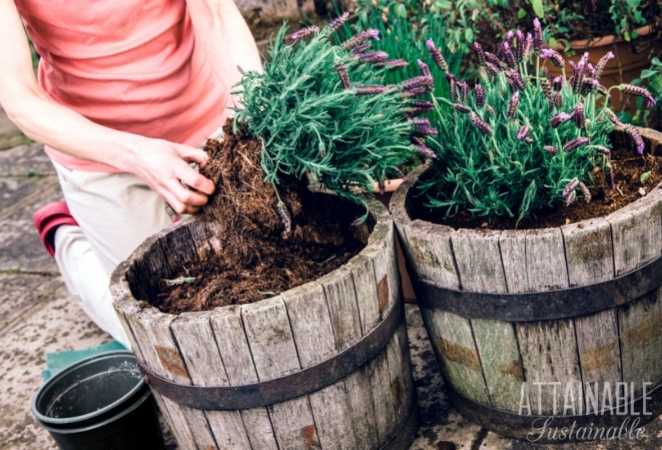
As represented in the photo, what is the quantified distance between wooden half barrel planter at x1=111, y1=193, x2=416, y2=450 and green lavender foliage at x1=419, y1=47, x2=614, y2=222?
0.27m

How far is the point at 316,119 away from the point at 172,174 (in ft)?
1.37

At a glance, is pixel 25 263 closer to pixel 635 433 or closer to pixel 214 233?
pixel 214 233

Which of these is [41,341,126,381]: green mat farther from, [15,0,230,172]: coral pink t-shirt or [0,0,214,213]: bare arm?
[0,0,214,213]: bare arm

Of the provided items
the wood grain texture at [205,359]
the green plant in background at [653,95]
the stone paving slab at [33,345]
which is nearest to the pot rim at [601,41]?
the green plant in background at [653,95]

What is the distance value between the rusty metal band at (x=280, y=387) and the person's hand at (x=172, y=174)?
0.47 m

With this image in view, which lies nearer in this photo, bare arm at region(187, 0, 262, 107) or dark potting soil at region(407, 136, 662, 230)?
dark potting soil at region(407, 136, 662, 230)

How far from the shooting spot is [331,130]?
2.09 metres

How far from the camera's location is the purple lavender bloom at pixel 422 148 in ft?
7.30

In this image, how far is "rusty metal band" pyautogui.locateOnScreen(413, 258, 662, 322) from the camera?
2055 millimetres

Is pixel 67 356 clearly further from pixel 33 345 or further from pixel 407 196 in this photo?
pixel 407 196

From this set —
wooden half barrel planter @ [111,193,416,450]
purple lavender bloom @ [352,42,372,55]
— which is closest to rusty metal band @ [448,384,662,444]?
wooden half barrel planter @ [111,193,416,450]

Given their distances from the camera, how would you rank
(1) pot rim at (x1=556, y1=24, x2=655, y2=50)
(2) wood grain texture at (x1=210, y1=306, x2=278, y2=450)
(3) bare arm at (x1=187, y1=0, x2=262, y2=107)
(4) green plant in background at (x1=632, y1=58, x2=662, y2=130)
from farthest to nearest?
(1) pot rim at (x1=556, y1=24, x2=655, y2=50) → (4) green plant in background at (x1=632, y1=58, x2=662, y2=130) → (3) bare arm at (x1=187, y1=0, x2=262, y2=107) → (2) wood grain texture at (x1=210, y1=306, x2=278, y2=450)

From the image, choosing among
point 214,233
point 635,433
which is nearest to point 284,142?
point 214,233

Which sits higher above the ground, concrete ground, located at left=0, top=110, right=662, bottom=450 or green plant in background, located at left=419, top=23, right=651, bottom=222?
green plant in background, located at left=419, top=23, right=651, bottom=222
